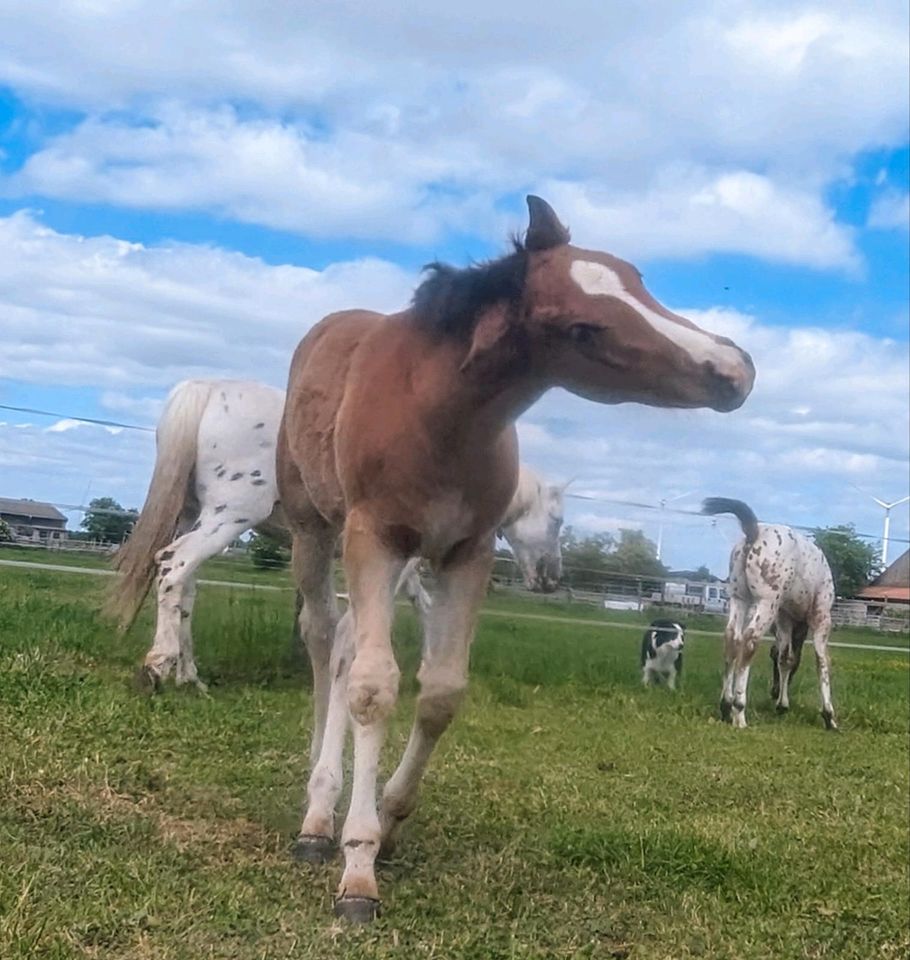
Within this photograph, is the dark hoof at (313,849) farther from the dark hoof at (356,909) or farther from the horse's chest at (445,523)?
the horse's chest at (445,523)

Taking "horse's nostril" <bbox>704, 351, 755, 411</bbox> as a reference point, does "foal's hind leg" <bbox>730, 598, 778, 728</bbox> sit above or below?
below

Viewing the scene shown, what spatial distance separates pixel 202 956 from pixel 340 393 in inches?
59.5

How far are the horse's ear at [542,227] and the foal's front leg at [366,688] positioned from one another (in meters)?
0.80

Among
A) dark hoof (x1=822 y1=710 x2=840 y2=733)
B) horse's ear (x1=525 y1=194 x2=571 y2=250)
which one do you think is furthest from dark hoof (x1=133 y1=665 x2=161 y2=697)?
dark hoof (x1=822 y1=710 x2=840 y2=733)

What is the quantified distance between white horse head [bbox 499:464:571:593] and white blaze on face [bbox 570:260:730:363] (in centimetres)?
324

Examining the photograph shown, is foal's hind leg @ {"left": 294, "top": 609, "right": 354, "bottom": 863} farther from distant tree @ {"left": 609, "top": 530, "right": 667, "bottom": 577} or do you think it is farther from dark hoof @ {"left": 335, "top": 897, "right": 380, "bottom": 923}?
distant tree @ {"left": 609, "top": 530, "right": 667, "bottom": 577}

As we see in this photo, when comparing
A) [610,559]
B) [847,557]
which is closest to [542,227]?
[610,559]

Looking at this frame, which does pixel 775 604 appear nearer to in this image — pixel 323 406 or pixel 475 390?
pixel 323 406

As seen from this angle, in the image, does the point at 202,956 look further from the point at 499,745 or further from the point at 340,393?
the point at 499,745

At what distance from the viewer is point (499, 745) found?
5855 mm

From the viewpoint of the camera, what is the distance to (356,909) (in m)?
2.85

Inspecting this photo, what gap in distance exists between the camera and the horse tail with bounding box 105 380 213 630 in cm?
589

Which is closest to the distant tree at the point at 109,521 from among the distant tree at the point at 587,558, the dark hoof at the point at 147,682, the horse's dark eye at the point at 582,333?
the dark hoof at the point at 147,682

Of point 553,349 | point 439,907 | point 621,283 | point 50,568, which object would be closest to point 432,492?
point 553,349
